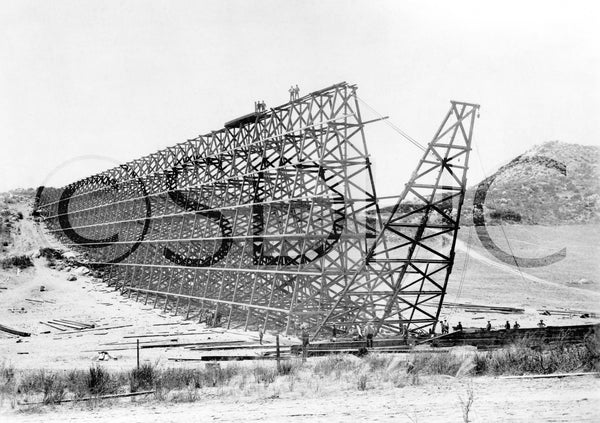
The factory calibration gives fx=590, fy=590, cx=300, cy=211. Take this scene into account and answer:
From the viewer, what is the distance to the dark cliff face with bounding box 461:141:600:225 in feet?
167

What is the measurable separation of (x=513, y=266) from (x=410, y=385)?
98.0 feet

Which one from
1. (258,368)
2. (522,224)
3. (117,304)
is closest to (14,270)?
(117,304)

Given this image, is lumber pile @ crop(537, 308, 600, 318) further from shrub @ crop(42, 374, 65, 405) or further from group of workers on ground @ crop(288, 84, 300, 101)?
shrub @ crop(42, 374, 65, 405)

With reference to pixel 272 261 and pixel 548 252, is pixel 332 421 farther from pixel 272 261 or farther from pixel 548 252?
pixel 548 252

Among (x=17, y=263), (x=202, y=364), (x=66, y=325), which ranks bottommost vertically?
(x=66, y=325)

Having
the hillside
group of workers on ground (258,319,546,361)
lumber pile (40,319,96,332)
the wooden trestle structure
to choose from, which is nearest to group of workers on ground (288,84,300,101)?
the wooden trestle structure

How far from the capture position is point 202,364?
47.6ft

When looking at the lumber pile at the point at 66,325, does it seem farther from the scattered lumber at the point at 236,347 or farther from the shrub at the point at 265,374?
the shrub at the point at 265,374

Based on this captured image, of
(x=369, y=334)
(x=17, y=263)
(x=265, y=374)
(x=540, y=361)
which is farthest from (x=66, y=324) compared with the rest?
(x=540, y=361)

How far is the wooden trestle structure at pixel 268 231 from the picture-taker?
54.7 ft

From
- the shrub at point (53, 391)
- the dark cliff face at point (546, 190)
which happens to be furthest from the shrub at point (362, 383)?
the dark cliff face at point (546, 190)

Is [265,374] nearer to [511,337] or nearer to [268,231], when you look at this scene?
[511,337]

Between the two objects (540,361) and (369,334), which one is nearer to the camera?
(540,361)

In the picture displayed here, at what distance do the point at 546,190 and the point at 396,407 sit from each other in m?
55.5
